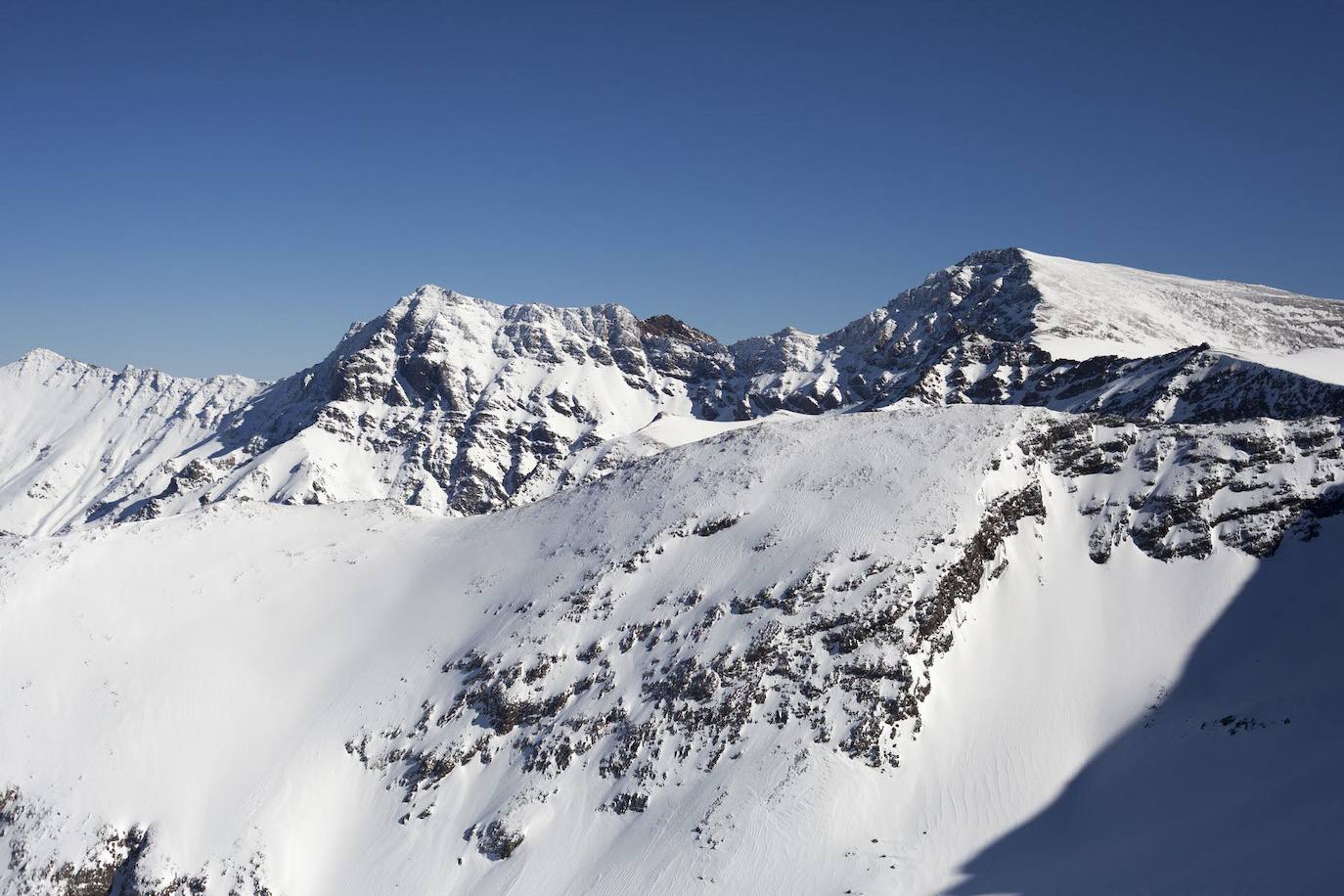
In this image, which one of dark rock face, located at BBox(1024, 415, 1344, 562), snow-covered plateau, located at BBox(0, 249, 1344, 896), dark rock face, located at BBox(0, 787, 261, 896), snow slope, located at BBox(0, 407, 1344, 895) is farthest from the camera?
dark rock face, located at BBox(1024, 415, 1344, 562)

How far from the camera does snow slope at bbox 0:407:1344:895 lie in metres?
41.4

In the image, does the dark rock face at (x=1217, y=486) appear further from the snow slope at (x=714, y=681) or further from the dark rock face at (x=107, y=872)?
the dark rock face at (x=107, y=872)

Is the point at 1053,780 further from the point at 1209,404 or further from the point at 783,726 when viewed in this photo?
the point at 1209,404

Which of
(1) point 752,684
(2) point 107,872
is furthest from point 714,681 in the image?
(2) point 107,872

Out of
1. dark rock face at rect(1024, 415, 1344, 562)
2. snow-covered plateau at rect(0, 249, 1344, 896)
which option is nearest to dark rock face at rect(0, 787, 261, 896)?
snow-covered plateau at rect(0, 249, 1344, 896)

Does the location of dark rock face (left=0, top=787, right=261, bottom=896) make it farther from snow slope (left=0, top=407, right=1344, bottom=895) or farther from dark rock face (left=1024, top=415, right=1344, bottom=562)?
dark rock face (left=1024, top=415, right=1344, bottom=562)

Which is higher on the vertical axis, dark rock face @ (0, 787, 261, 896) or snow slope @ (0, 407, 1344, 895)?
snow slope @ (0, 407, 1344, 895)

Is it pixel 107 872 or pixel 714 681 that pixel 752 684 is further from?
pixel 107 872

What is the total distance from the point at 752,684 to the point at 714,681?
2234 millimetres

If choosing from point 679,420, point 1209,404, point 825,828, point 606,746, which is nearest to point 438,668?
point 606,746

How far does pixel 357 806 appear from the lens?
1938 inches

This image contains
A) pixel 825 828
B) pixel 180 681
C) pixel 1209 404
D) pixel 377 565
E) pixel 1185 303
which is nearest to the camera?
pixel 825 828

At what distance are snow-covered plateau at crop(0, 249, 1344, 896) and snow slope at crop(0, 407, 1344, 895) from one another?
194 millimetres

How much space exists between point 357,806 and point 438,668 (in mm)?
9786
